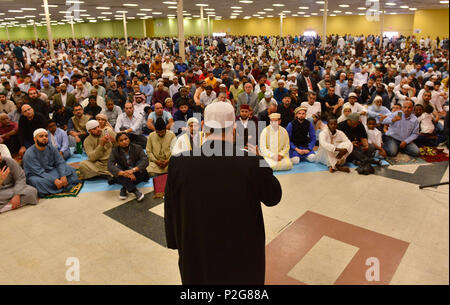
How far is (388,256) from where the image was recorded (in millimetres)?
3066

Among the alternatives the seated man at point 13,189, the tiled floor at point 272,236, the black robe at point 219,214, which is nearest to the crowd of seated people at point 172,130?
the seated man at point 13,189

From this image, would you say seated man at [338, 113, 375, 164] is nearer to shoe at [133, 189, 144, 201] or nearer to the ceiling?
shoe at [133, 189, 144, 201]

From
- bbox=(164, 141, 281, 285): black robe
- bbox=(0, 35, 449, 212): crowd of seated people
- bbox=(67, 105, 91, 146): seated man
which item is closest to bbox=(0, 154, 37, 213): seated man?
bbox=(0, 35, 449, 212): crowd of seated people

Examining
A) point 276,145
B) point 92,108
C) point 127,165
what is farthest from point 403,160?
point 92,108

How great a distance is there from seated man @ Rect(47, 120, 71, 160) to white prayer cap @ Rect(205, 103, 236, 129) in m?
5.00

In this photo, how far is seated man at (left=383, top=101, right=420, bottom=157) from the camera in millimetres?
5766

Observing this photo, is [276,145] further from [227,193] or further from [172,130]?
[227,193]

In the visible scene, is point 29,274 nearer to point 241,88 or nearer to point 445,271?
point 445,271

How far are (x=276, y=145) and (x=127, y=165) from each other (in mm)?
2384

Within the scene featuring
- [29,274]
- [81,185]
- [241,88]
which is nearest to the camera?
[29,274]

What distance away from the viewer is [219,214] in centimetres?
158

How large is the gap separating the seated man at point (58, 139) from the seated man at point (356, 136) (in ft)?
15.7

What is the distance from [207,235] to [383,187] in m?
3.69
